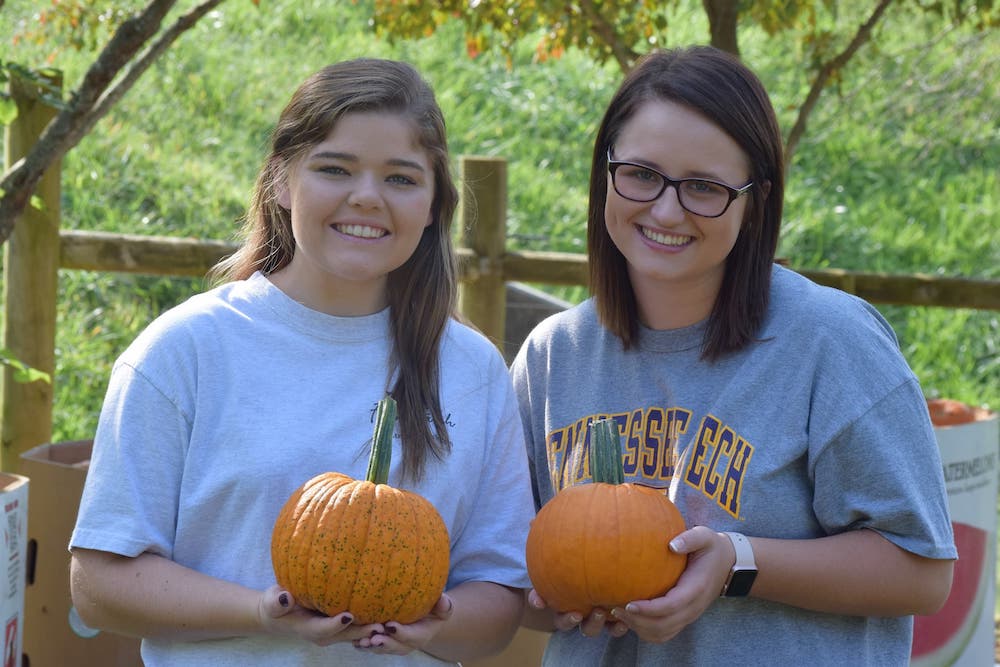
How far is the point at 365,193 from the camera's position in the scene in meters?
2.07

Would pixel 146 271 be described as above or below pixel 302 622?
above

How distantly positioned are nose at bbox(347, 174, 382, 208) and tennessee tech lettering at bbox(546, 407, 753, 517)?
594 millimetres

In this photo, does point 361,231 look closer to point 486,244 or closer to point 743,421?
point 743,421

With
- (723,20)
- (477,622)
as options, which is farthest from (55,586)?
(723,20)

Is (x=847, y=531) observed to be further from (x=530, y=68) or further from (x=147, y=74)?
(x=530, y=68)

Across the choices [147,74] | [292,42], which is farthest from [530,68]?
[147,74]

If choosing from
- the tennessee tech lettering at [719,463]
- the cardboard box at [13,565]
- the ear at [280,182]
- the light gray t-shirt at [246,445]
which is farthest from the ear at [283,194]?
the cardboard box at [13,565]

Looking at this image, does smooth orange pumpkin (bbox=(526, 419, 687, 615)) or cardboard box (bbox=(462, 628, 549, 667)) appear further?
cardboard box (bbox=(462, 628, 549, 667))

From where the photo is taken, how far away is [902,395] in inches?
82.0

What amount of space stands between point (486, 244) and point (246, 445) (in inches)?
118

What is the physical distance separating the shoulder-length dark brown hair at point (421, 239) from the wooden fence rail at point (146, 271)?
5.48 ft

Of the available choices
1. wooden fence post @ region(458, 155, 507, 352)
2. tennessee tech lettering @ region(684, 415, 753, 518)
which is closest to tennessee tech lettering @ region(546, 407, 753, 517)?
tennessee tech lettering @ region(684, 415, 753, 518)

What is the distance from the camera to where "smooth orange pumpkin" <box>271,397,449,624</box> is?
1.89 meters

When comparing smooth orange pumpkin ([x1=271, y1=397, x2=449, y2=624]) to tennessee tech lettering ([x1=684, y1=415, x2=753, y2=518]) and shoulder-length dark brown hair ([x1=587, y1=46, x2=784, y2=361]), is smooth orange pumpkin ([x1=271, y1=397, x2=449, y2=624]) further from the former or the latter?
shoulder-length dark brown hair ([x1=587, y1=46, x2=784, y2=361])
